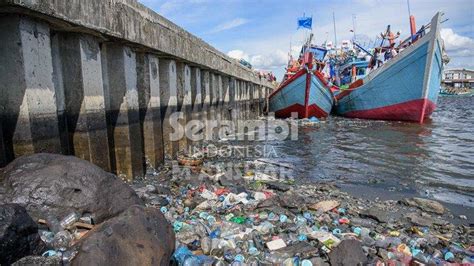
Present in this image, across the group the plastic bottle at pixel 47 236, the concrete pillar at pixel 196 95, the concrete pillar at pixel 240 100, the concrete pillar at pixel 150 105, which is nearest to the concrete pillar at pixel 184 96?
the concrete pillar at pixel 196 95

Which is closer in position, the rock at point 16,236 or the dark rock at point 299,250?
the rock at point 16,236

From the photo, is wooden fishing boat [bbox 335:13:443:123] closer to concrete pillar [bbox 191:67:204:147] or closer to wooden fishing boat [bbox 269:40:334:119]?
wooden fishing boat [bbox 269:40:334:119]

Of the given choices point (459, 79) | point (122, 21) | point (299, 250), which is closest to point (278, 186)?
point (299, 250)

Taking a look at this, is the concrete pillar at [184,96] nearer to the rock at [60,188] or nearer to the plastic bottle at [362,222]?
the plastic bottle at [362,222]

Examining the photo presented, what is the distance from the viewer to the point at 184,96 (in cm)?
790

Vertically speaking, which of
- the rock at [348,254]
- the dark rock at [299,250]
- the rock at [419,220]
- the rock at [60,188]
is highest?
A: the rock at [60,188]

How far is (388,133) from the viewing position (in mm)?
12852

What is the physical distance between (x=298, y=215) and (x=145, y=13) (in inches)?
163

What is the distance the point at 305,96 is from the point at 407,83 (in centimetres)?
508

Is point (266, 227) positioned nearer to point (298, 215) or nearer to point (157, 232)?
point (298, 215)

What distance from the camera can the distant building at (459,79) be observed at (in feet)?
253

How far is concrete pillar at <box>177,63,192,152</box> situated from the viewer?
7641 millimetres

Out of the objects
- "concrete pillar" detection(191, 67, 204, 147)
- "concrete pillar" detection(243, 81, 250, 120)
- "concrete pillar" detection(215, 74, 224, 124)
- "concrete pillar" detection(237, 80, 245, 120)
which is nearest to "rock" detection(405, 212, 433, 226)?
"concrete pillar" detection(191, 67, 204, 147)

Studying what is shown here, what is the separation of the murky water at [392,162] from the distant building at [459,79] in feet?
260
